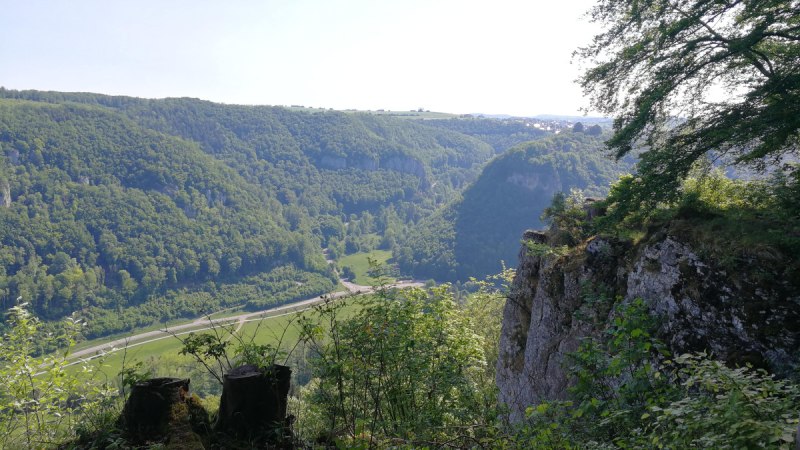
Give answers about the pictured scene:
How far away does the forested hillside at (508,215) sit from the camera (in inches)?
6718

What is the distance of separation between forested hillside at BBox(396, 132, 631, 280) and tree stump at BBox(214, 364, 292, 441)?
159227 millimetres

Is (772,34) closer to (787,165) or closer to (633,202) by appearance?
(787,165)

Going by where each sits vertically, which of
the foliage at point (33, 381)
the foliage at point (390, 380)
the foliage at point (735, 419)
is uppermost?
the foliage at point (735, 419)

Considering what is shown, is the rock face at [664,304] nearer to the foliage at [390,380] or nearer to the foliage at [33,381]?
the foliage at [390,380]

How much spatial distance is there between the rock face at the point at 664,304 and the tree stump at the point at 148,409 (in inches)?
162

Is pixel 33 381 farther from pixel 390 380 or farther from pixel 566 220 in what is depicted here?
pixel 566 220

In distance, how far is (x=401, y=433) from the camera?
5.53 m

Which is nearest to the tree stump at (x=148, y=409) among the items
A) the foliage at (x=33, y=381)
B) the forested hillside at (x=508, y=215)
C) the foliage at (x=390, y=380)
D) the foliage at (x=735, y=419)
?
the foliage at (x=390, y=380)

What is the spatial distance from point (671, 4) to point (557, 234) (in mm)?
6267

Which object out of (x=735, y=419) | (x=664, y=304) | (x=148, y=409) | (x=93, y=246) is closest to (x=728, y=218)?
(x=664, y=304)

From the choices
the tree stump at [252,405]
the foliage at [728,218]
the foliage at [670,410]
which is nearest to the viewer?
the foliage at [670,410]

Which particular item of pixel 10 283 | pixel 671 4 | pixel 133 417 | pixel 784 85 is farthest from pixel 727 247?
pixel 10 283

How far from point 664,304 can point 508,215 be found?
190 metres

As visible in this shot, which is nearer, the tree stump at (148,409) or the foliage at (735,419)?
the foliage at (735,419)
